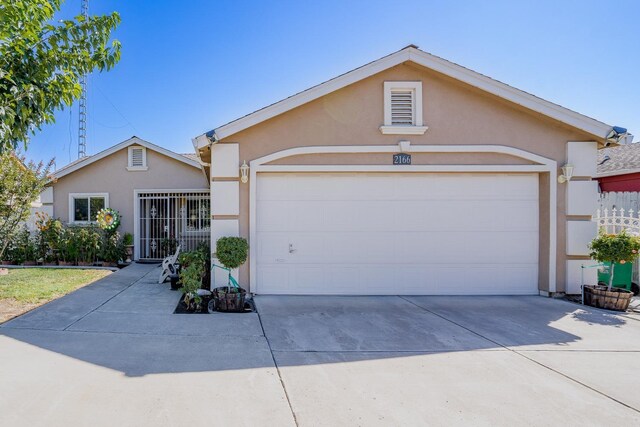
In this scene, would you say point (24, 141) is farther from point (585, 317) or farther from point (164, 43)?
point (585, 317)

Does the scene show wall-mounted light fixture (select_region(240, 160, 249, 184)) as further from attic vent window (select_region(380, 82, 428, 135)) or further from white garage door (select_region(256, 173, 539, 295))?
attic vent window (select_region(380, 82, 428, 135))

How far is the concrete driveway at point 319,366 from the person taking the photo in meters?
2.88

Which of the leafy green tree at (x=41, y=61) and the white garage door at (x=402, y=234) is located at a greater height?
the leafy green tree at (x=41, y=61)

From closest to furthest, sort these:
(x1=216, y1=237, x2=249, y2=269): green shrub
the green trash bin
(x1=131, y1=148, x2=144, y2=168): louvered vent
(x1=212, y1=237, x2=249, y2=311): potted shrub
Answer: (x1=212, y1=237, x2=249, y2=311): potted shrub
(x1=216, y1=237, x2=249, y2=269): green shrub
the green trash bin
(x1=131, y1=148, x2=144, y2=168): louvered vent

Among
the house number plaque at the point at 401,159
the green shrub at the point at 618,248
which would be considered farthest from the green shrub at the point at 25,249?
the green shrub at the point at 618,248

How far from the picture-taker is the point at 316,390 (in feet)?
10.6

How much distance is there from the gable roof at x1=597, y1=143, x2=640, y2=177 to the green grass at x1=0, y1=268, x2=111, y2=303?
16.2 metres

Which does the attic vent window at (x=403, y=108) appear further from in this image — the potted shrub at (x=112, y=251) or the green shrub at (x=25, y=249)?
the green shrub at (x=25, y=249)

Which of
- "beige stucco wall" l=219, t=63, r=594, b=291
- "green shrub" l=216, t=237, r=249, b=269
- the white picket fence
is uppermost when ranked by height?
"beige stucco wall" l=219, t=63, r=594, b=291

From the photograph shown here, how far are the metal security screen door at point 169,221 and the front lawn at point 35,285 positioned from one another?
2424mm

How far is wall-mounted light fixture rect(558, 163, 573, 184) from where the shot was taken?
685 centimetres

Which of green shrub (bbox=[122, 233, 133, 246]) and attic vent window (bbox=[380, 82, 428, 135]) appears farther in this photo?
green shrub (bbox=[122, 233, 133, 246])

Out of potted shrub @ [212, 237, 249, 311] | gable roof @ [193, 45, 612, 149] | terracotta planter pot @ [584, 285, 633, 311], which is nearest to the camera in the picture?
potted shrub @ [212, 237, 249, 311]

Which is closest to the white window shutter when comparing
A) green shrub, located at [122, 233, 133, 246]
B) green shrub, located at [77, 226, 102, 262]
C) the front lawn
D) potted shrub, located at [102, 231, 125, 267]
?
green shrub, located at [122, 233, 133, 246]
